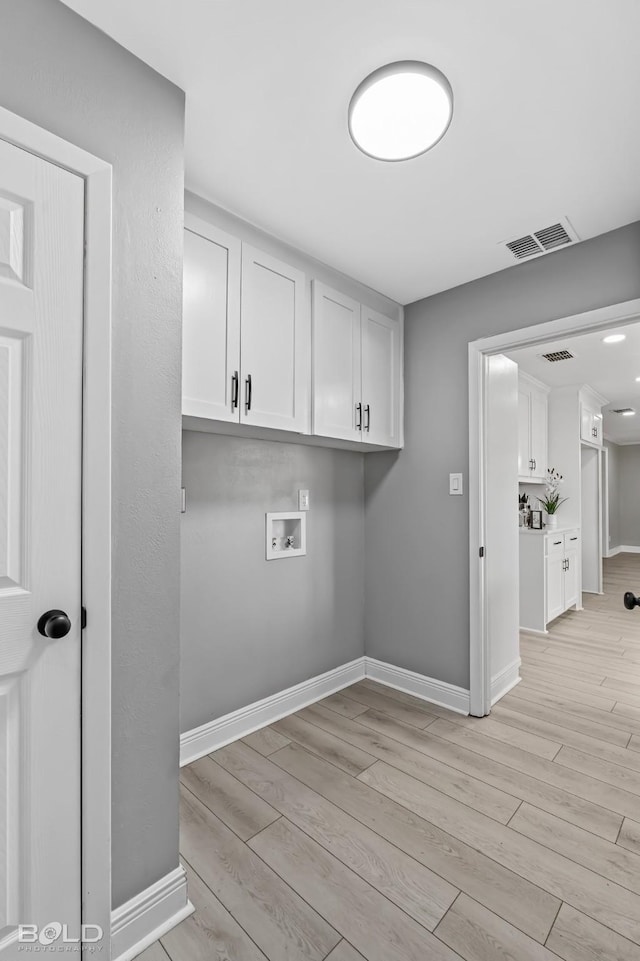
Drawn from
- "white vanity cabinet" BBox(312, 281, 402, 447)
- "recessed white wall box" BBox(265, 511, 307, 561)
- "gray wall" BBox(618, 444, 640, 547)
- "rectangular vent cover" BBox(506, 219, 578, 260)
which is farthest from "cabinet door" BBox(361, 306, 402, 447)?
"gray wall" BBox(618, 444, 640, 547)

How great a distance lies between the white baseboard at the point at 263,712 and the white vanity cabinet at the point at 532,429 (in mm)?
2862

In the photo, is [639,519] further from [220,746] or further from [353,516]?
[220,746]

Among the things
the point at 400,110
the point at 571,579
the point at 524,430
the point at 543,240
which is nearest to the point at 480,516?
the point at 543,240

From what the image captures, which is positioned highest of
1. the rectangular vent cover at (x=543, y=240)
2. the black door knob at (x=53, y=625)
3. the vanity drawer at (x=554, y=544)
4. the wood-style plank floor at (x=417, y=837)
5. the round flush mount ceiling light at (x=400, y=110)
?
the rectangular vent cover at (x=543, y=240)

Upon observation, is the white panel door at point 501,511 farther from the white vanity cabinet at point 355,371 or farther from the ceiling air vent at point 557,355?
the ceiling air vent at point 557,355

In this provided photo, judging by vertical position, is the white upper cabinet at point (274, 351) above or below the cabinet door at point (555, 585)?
above

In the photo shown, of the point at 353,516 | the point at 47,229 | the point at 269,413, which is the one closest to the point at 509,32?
the point at 47,229

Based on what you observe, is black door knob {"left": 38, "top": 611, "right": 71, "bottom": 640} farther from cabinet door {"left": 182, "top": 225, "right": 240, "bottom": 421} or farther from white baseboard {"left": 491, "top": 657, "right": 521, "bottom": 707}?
white baseboard {"left": 491, "top": 657, "right": 521, "bottom": 707}

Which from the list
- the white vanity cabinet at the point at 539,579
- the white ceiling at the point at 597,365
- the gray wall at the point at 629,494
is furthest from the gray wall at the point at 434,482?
the gray wall at the point at 629,494

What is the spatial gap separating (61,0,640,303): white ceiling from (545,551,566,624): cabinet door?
3.18m

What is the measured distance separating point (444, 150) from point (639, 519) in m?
10.5

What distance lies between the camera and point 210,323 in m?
1.97

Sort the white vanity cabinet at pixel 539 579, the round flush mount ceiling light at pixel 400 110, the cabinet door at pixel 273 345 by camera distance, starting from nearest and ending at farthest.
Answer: the round flush mount ceiling light at pixel 400 110 < the cabinet door at pixel 273 345 < the white vanity cabinet at pixel 539 579

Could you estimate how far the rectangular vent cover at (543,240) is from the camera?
221 centimetres
